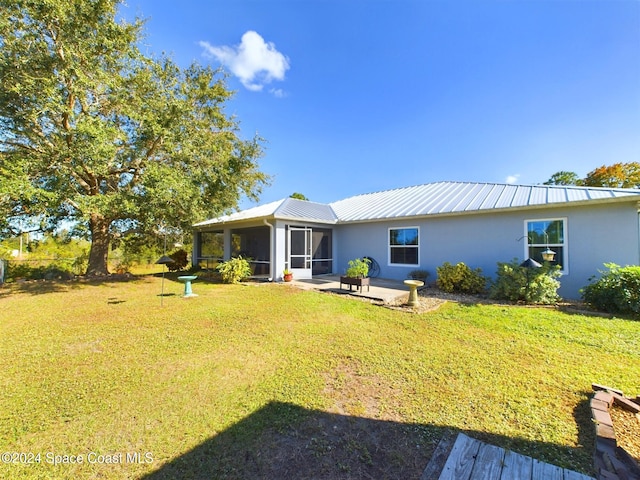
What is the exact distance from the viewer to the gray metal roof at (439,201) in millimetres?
7737

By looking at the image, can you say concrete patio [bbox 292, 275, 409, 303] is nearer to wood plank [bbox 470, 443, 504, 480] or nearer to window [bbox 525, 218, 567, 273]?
window [bbox 525, 218, 567, 273]

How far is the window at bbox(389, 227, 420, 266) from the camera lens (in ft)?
35.6

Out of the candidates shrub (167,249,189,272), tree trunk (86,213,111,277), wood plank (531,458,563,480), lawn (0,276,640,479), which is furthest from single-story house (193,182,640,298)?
wood plank (531,458,563,480)

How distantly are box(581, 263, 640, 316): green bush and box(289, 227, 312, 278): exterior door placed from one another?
9.22 meters

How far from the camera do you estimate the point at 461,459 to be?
202 centimetres

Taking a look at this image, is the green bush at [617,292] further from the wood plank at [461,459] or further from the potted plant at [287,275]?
the potted plant at [287,275]

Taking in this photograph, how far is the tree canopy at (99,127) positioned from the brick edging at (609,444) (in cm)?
1128

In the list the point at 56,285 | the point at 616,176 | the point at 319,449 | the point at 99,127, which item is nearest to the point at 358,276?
the point at 319,449

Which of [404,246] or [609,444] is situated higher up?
[404,246]

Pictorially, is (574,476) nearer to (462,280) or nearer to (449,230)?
(462,280)

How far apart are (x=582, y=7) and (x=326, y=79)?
855cm

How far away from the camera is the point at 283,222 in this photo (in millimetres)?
11250

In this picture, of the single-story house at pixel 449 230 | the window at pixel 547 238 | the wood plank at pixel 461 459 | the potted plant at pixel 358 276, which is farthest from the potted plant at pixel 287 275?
the wood plank at pixel 461 459

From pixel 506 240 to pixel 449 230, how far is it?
1815 mm
